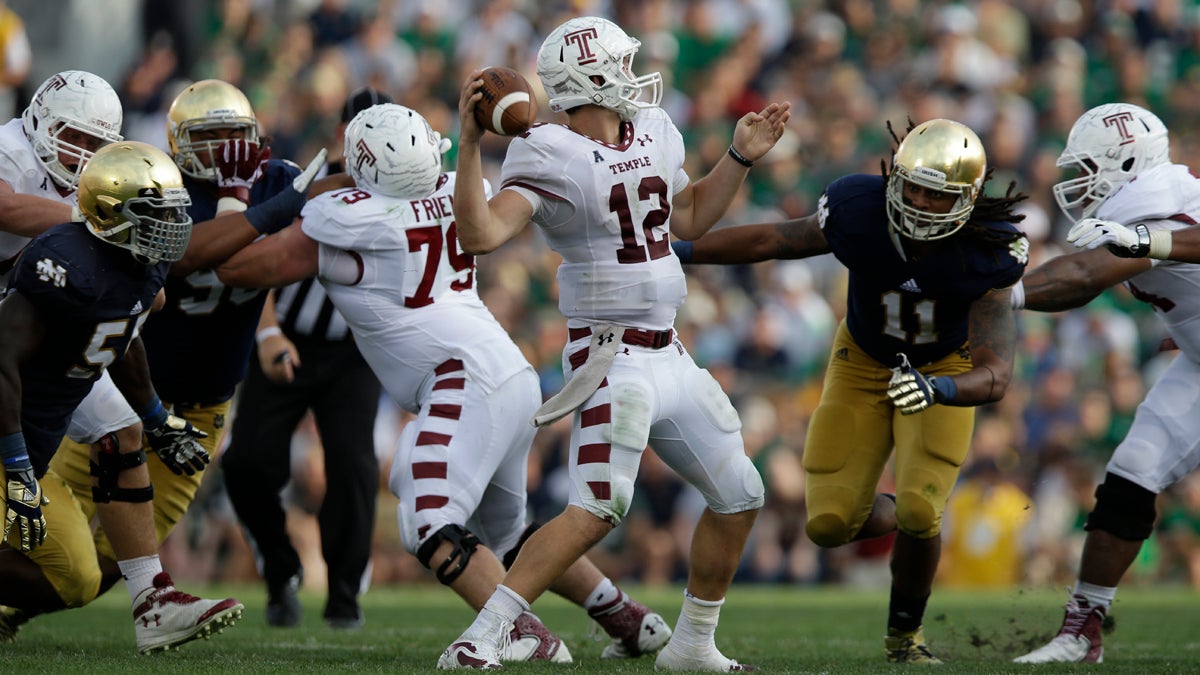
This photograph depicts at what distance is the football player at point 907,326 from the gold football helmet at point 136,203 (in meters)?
1.71

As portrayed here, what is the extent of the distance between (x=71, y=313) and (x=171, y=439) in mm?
794

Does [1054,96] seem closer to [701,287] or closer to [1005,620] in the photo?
[701,287]

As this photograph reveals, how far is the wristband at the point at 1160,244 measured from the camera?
4.97 metres

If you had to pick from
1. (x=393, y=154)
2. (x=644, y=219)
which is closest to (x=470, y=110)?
(x=644, y=219)

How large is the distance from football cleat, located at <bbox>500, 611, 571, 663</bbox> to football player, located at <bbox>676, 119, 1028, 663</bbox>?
1080mm

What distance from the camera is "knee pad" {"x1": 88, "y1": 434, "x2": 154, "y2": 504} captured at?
201 inches

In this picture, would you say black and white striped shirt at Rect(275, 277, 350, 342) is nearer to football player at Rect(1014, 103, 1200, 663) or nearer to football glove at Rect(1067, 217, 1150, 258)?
football player at Rect(1014, 103, 1200, 663)

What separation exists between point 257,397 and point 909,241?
322 centimetres

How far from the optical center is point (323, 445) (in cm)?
707

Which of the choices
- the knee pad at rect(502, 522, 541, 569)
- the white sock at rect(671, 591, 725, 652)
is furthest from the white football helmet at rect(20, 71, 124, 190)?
the white sock at rect(671, 591, 725, 652)

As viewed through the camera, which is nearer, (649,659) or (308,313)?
(649,659)

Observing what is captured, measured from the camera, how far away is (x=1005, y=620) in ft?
22.9

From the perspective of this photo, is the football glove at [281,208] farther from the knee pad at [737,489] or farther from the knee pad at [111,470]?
the knee pad at [737,489]

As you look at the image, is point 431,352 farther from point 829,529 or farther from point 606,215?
point 829,529
